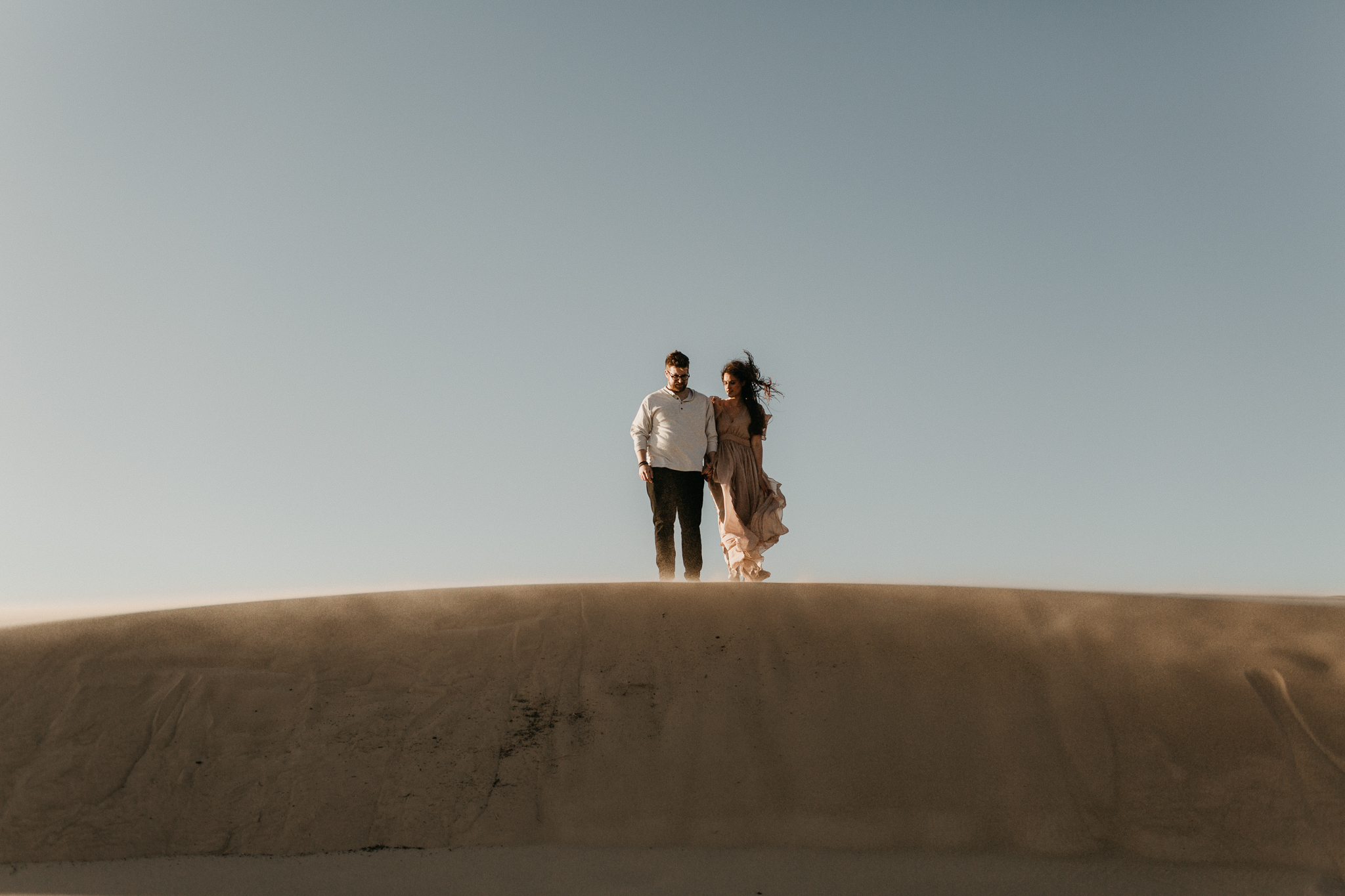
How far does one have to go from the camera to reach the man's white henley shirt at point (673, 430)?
6.21 meters

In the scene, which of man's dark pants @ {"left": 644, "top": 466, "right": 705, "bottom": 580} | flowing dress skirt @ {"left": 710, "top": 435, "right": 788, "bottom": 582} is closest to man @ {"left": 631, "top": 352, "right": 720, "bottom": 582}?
man's dark pants @ {"left": 644, "top": 466, "right": 705, "bottom": 580}

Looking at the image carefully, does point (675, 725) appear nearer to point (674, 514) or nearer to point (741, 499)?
point (674, 514)

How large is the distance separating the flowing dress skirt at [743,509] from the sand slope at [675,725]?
2008mm

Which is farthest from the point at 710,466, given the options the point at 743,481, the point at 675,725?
the point at 675,725

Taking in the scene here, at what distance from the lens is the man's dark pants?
6.12 m

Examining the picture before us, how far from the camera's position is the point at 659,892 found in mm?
2906

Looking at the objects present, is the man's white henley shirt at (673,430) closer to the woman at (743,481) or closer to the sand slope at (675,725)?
the woman at (743,481)

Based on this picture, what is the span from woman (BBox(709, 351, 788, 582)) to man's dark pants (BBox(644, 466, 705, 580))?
0.32 meters

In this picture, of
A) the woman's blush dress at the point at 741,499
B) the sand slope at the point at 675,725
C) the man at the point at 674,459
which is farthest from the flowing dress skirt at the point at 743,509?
the sand slope at the point at 675,725

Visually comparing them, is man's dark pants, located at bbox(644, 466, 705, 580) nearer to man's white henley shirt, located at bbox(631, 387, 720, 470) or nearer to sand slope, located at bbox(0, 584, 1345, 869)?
man's white henley shirt, located at bbox(631, 387, 720, 470)

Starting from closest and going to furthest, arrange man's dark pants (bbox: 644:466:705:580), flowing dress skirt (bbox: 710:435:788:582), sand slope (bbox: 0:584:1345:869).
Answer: sand slope (bbox: 0:584:1345:869) → man's dark pants (bbox: 644:466:705:580) → flowing dress skirt (bbox: 710:435:788:582)

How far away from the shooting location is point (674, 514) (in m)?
6.21

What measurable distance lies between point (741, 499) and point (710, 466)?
37 cm

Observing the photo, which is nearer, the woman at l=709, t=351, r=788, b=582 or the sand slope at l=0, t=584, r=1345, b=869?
the sand slope at l=0, t=584, r=1345, b=869
